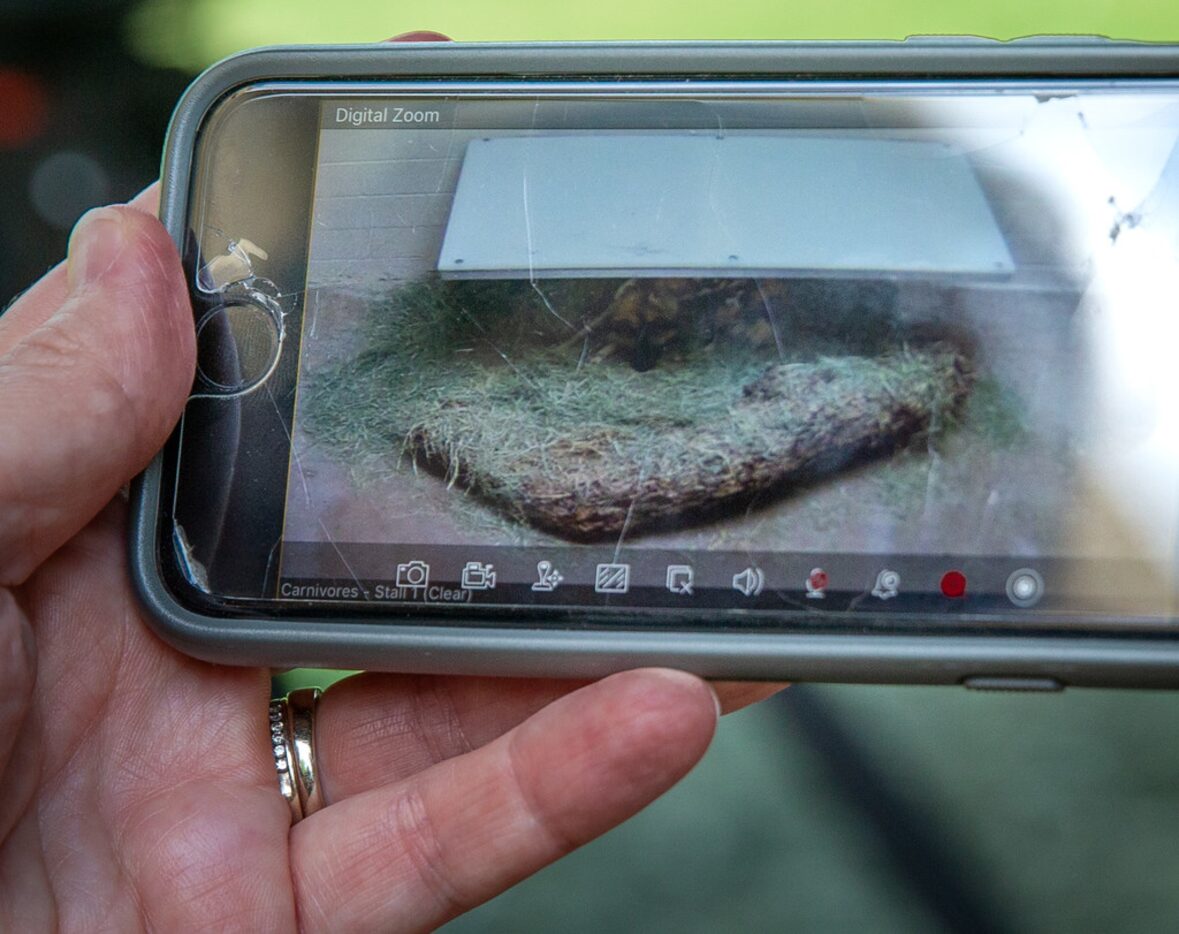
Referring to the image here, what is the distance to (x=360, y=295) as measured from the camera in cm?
64

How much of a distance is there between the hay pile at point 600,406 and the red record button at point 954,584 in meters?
0.08

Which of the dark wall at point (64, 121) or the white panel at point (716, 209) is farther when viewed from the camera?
the dark wall at point (64, 121)

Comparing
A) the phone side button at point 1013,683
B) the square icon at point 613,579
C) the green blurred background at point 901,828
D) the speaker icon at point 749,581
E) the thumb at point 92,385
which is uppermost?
the thumb at point 92,385

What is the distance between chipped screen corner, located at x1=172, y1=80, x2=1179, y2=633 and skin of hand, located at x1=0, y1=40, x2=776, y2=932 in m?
0.06

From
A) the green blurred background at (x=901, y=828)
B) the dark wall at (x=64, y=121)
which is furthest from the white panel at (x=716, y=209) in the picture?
the dark wall at (x=64, y=121)

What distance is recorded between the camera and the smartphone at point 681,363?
586 mm

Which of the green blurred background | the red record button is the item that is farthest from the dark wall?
the red record button

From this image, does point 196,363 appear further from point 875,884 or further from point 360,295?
point 875,884

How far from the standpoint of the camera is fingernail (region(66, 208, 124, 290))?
597 mm

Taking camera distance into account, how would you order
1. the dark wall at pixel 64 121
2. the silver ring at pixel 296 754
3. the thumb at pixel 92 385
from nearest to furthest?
the thumb at pixel 92 385 → the silver ring at pixel 296 754 → the dark wall at pixel 64 121

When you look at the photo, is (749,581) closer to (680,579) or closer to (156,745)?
(680,579)

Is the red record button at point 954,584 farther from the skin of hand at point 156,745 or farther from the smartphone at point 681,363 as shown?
the skin of hand at point 156,745

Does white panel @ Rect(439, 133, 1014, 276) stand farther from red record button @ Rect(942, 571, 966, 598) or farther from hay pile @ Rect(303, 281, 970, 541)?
red record button @ Rect(942, 571, 966, 598)

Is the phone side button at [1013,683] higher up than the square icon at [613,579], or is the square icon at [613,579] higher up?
the square icon at [613,579]
